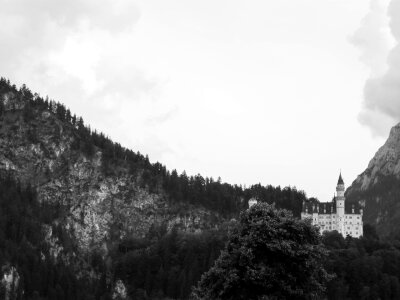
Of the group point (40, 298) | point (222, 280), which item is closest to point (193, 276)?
point (40, 298)

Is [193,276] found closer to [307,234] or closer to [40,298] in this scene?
[40,298]

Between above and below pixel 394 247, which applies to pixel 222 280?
below

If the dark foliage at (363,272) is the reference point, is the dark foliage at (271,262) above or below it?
below

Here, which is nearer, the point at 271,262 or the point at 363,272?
the point at 271,262

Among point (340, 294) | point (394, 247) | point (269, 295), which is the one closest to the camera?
point (269, 295)

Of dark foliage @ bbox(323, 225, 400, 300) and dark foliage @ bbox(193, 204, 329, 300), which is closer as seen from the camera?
dark foliage @ bbox(193, 204, 329, 300)

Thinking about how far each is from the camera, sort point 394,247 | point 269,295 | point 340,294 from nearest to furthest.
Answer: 1. point 269,295
2. point 340,294
3. point 394,247

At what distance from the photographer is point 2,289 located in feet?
645

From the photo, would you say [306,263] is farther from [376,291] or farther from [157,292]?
[157,292]

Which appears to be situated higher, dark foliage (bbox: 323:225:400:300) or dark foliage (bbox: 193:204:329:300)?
dark foliage (bbox: 323:225:400:300)

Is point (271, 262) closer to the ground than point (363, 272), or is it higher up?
closer to the ground

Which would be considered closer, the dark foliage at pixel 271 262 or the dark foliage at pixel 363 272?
the dark foliage at pixel 271 262

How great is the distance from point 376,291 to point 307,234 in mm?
112473

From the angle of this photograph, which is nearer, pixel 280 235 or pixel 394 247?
pixel 280 235
